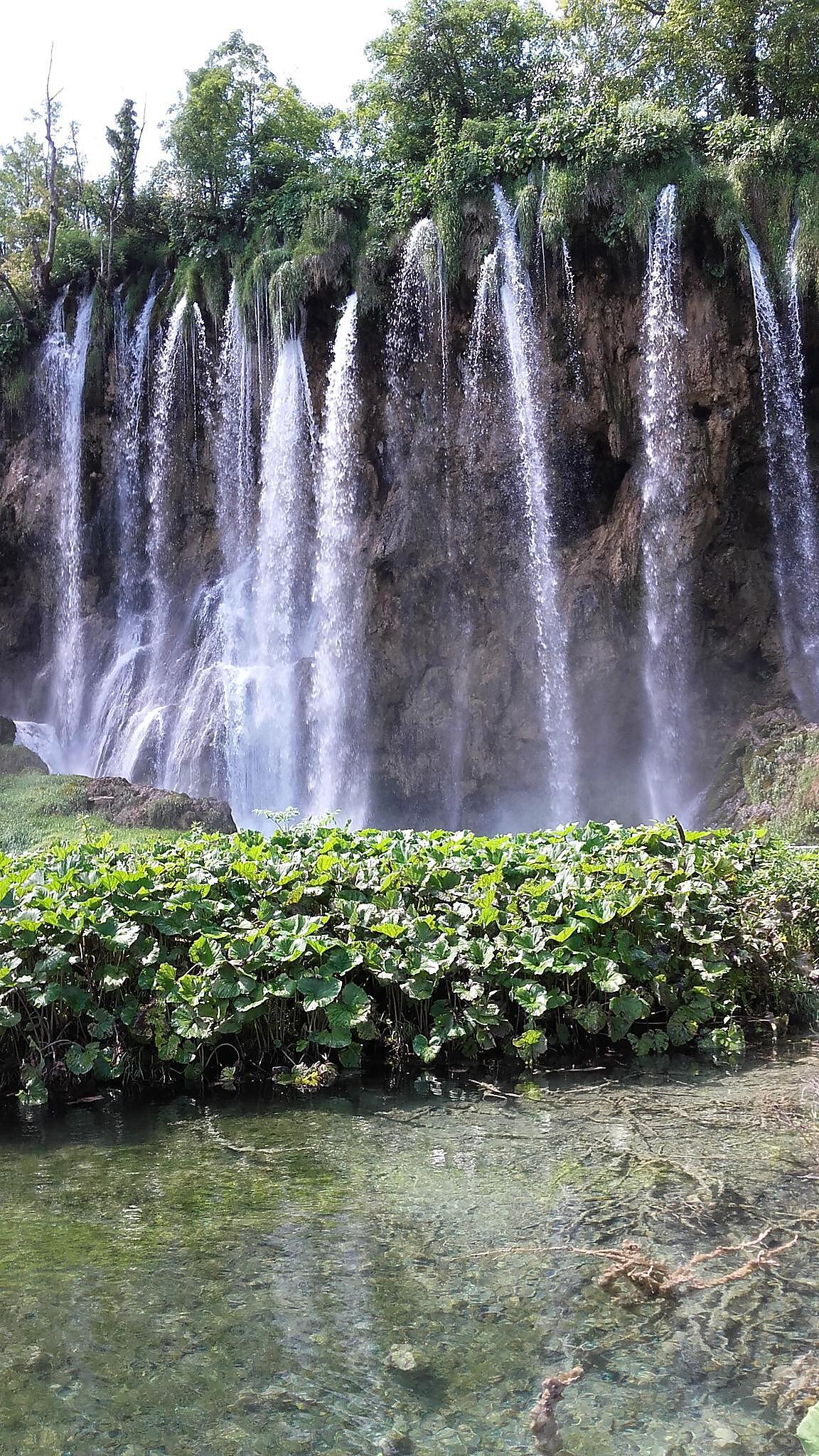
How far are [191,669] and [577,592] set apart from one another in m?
7.15

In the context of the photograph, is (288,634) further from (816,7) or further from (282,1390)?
(282,1390)

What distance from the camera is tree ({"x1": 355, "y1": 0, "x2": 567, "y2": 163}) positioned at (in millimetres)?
22141

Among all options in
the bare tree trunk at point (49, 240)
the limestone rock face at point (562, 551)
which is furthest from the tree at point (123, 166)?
the limestone rock face at point (562, 551)

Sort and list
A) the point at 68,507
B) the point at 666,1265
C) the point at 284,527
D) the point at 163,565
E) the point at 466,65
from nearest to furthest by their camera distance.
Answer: the point at 666,1265
the point at 284,527
the point at 163,565
the point at 68,507
the point at 466,65

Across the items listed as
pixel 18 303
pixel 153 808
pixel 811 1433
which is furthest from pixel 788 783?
pixel 18 303

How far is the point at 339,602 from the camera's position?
17969mm

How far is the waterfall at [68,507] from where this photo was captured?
21453mm

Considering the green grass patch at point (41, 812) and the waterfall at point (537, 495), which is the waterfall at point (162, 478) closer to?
the green grass patch at point (41, 812)

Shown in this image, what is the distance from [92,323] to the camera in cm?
2186

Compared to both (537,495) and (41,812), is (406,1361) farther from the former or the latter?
(537,495)

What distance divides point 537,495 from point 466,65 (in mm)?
12025

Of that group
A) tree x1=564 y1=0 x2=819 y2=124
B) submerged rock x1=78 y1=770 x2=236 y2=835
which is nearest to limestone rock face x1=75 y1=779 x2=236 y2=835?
submerged rock x1=78 y1=770 x2=236 y2=835

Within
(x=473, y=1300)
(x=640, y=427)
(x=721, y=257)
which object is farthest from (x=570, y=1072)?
(x=721, y=257)

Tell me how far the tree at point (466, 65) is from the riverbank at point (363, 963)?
70.6 feet
